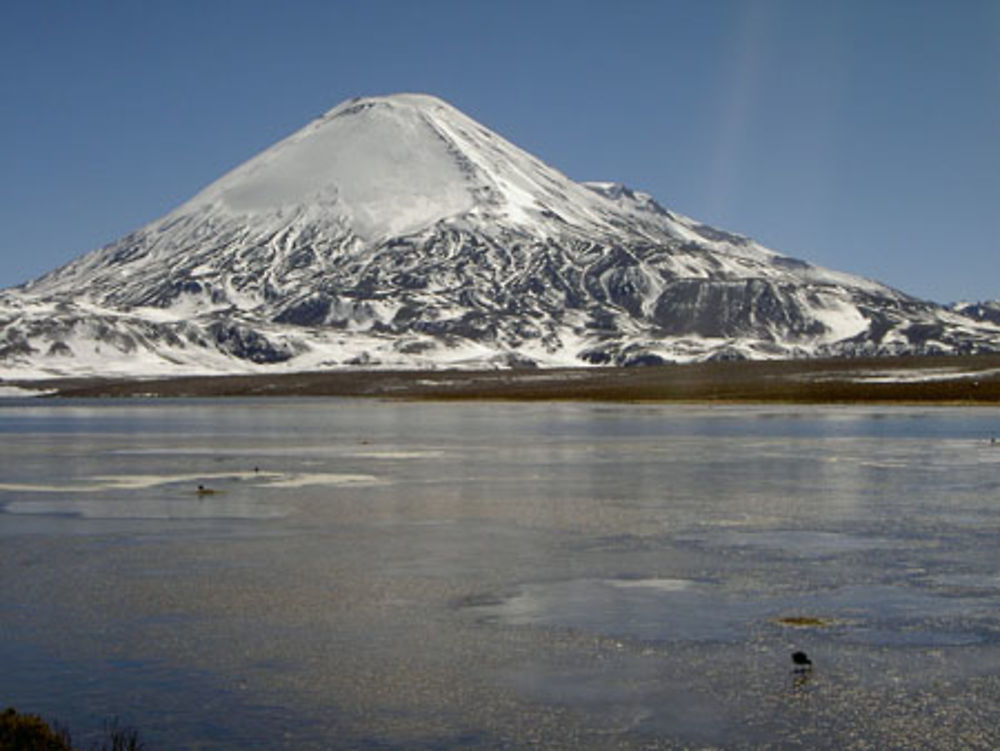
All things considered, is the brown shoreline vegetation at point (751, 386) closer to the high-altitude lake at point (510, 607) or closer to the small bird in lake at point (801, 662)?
the high-altitude lake at point (510, 607)

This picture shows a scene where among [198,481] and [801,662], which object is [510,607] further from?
[198,481]

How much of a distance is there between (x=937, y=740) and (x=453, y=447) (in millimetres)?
47746

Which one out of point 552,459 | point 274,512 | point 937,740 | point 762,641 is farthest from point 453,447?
point 937,740

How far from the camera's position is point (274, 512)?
34.1 metres

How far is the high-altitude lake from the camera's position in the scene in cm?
1482

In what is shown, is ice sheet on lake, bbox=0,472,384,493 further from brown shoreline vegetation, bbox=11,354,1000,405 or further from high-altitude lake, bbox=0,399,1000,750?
brown shoreline vegetation, bbox=11,354,1000,405

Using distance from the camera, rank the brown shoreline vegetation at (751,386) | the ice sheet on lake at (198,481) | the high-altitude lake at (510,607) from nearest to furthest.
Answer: the high-altitude lake at (510,607)
the ice sheet on lake at (198,481)
the brown shoreline vegetation at (751,386)

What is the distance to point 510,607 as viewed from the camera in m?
20.9

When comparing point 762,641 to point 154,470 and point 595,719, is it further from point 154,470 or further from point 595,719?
point 154,470

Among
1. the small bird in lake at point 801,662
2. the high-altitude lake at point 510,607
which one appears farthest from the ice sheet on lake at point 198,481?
the small bird in lake at point 801,662

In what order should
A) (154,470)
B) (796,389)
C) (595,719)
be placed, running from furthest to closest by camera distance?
(796,389) → (154,470) → (595,719)

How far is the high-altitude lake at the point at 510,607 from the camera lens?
14.8m

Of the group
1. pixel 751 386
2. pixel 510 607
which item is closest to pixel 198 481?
pixel 510 607

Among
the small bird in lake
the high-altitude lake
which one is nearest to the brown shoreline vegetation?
the high-altitude lake
